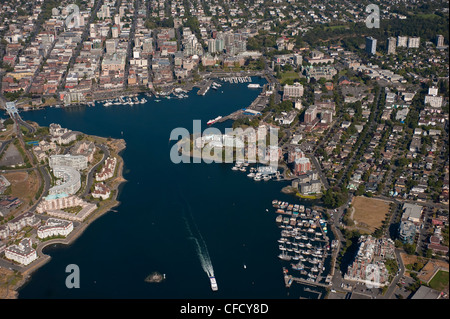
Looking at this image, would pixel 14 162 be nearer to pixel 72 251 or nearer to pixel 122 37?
pixel 72 251

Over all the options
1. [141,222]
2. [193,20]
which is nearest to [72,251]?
[141,222]

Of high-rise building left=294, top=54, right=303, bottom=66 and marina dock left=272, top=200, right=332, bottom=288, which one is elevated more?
marina dock left=272, top=200, right=332, bottom=288

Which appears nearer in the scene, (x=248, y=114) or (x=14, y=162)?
(x=14, y=162)

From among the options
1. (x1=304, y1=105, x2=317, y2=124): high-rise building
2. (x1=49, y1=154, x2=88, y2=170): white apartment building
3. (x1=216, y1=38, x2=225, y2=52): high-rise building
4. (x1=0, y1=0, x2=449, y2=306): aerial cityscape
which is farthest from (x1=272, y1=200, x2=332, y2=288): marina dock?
(x1=216, y1=38, x2=225, y2=52): high-rise building

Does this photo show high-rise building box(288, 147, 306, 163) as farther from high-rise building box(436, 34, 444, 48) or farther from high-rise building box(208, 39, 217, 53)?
high-rise building box(436, 34, 444, 48)

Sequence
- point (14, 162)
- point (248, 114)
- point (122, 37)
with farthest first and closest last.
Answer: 1. point (122, 37)
2. point (248, 114)
3. point (14, 162)

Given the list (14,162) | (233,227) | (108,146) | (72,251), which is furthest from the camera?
(108,146)
